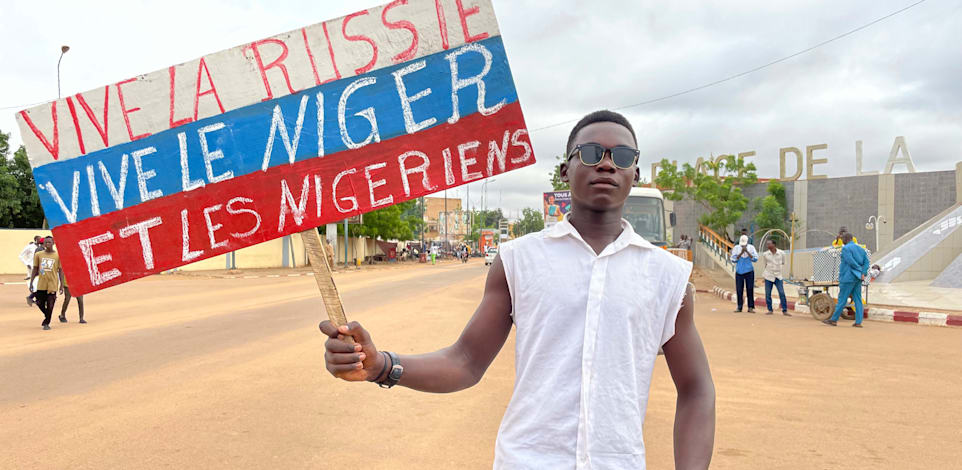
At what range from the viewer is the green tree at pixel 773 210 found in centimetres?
4091

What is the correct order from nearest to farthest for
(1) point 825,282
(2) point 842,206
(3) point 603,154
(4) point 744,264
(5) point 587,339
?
(5) point 587,339 < (3) point 603,154 < (1) point 825,282 < (4) point 744,264 < (2) point 842,206

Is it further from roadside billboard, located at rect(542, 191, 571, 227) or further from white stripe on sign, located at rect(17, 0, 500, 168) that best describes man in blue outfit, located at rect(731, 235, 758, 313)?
white stripe on sign, located at rect(17, 0, 500, 168)

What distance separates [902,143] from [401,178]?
43.9 metres

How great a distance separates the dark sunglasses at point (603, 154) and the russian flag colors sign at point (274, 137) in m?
0.28

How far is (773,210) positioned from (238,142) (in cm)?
4329

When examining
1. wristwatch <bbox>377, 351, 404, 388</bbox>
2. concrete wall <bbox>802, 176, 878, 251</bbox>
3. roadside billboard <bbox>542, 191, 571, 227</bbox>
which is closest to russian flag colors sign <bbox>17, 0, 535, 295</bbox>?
wristwatch <bbox>377, 351, 404, 388</bbox>

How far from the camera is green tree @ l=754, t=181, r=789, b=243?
4091 cm

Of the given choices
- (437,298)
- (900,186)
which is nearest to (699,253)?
(900,186)

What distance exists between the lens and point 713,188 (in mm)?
39375

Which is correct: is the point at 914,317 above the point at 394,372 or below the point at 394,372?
below

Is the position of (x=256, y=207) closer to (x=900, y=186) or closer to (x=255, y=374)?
(x=255, y=374)

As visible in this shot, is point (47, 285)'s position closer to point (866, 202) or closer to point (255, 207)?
point (255, 207)

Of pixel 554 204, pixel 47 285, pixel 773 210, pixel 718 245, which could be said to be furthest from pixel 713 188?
pixel 47 285

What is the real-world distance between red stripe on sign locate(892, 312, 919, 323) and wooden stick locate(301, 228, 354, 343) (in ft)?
44.4
